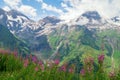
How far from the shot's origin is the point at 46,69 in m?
10.0

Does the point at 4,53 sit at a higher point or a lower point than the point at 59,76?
higher

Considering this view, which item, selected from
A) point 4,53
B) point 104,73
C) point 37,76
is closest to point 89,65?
point 104,73

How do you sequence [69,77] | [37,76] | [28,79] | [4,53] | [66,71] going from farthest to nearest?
[4,53] → [66,71] → [69,77] → [37,76] → [28,79]

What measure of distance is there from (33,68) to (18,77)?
4.75ft

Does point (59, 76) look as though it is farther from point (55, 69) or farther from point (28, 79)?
point (28, 79)

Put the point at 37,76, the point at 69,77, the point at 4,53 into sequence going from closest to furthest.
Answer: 1. the point at 37,76
2. the point at 69,77
3. the point at 4,53

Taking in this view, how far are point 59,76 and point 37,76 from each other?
0.98 metres

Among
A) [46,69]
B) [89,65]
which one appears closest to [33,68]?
[46,69]

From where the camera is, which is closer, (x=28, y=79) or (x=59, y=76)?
(x=28, y=79)

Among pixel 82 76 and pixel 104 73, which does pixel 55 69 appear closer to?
pixel 82 76

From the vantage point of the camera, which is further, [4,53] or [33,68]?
[4,53]

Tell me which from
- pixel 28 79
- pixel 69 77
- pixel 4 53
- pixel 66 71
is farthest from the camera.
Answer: pixel 4 53

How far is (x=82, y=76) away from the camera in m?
10.1

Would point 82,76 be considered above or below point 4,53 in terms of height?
below
